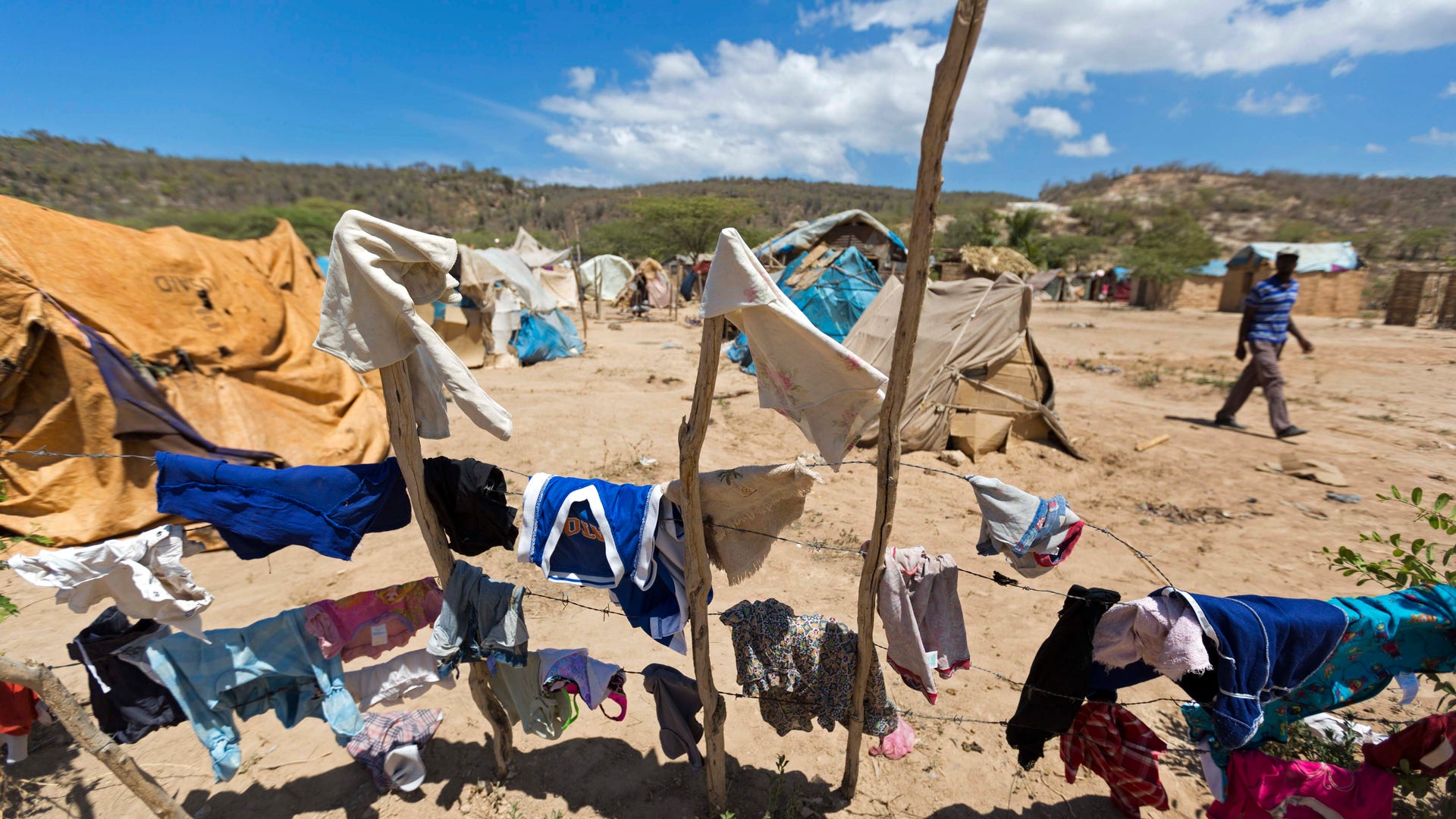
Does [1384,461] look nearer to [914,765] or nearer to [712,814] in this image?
[914,765]

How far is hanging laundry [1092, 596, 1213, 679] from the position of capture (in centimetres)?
189

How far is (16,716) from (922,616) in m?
3.79

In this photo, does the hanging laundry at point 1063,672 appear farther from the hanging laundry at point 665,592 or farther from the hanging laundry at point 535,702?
the hanging laundry at point 535,702

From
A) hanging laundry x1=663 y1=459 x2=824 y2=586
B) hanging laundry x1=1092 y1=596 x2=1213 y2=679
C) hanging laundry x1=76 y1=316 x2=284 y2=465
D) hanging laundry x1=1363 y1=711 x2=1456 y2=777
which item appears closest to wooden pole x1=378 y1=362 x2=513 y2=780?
hanging laundry x1=663 y1=459 x2=824 y2=586

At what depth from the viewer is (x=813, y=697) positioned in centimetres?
244

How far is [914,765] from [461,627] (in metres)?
2.24

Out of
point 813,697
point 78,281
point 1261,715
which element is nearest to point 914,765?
point 813,697

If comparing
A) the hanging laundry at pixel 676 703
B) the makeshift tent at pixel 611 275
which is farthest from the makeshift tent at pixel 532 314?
the makeshift tent at pixel 611 275

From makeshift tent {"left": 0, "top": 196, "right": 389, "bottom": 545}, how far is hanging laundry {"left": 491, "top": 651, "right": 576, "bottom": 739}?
147 inches

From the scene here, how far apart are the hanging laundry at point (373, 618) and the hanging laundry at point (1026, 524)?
225cm

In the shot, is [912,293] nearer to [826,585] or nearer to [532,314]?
[826,585]

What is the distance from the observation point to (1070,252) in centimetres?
3100

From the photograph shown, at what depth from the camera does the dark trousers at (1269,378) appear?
6.81 meters

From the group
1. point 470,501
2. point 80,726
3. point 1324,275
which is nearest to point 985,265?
point 1324,275
